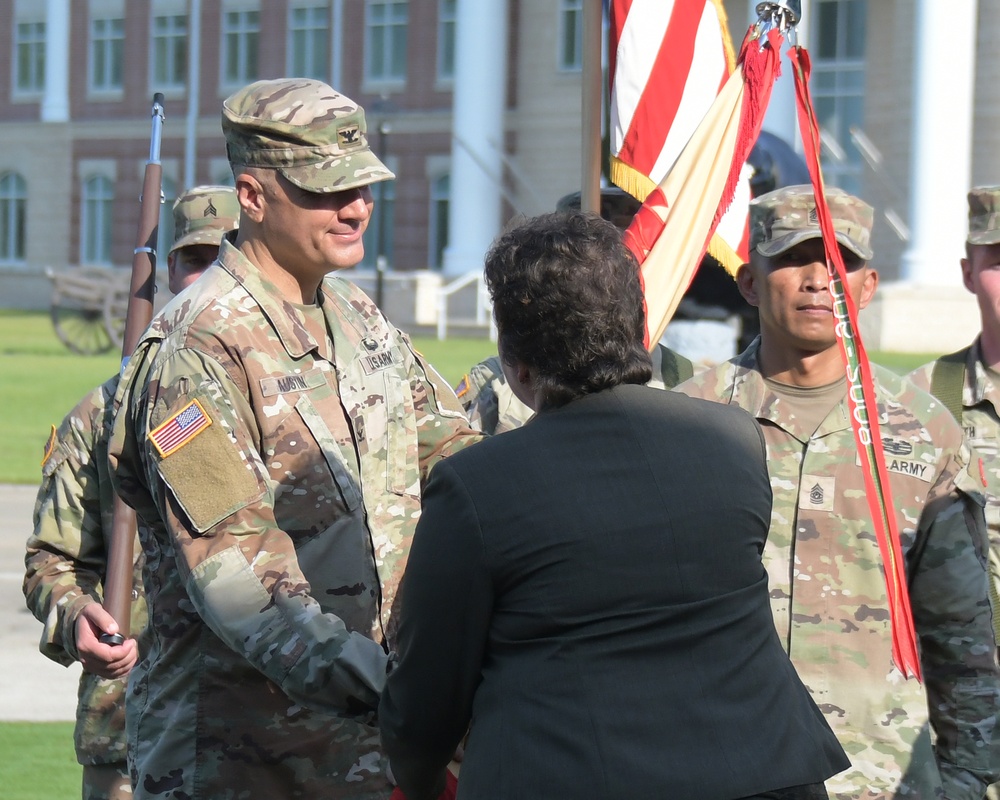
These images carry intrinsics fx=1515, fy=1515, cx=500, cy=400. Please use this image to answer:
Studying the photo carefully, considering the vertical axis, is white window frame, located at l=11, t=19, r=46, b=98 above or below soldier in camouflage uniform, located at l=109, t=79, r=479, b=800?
above

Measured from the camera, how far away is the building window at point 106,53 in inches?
1722

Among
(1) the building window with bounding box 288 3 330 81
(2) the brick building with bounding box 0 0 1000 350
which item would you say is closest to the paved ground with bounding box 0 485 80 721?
(2) the brick building with bounding box 0 0 1000 350

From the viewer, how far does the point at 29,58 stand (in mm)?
45438

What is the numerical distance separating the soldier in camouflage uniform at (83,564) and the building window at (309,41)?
→ 36.9 meters

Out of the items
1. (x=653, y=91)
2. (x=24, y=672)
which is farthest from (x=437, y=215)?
(x=653, y=91)

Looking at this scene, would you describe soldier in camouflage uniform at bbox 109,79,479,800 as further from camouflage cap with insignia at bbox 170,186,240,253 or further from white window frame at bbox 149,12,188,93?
white window frame at bbox 149,12,188,93

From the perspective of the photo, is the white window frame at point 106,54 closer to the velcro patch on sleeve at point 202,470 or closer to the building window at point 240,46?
the building window at point 240,46

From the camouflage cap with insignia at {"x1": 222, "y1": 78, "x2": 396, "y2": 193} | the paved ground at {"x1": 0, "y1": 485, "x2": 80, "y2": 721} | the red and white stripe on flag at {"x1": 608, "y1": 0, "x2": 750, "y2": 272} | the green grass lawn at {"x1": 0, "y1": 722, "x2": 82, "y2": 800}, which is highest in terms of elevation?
the red and white stripe on flag at {"x1": 608, "y1": 0, "x2": 750, "y2": 272}

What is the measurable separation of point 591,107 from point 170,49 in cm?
4080

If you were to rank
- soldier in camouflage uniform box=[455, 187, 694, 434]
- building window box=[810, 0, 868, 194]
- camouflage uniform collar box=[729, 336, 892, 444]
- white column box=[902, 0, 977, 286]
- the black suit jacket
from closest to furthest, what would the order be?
the black suit jacket < camouflage uniform collar box=[729, 336, 892, 444] < soldier in camouflage uniform box=[455, 187, 694, 434] < white column box=[902, 0, 977, 286] < building window box=[810, 0, 868, 194]

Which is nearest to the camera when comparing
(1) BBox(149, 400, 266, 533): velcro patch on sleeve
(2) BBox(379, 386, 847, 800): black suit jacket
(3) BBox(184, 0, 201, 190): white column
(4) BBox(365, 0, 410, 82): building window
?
(2) BBox(379, 386, 847, 800): black suit jacket

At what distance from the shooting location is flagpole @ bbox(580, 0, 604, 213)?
146 inches

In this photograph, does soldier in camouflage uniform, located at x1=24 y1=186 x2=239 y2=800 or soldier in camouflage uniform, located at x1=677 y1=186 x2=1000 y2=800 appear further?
soldier in camouflage uniform, located at x1=24 y1=186 x2=239 y2=800

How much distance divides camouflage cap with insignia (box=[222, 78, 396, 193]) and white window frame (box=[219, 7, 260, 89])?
39.3m
